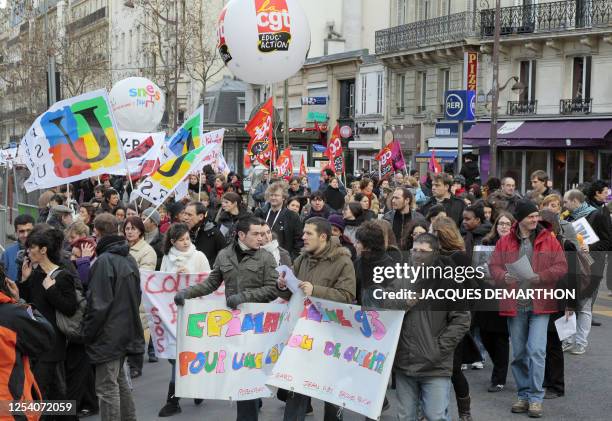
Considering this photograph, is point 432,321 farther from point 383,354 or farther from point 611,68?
point 611,68

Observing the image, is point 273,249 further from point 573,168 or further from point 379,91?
point 379,91

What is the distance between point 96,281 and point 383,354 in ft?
6.77

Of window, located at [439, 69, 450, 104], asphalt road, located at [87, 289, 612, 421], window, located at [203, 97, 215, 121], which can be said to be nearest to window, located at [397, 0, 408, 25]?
window, located at [439, 69, 450, 104]

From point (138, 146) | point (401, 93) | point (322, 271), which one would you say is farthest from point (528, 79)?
point (322, 271)

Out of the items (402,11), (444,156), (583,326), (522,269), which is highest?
(402,11)

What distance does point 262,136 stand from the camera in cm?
2103

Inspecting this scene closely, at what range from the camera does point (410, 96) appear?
36062 millimetres

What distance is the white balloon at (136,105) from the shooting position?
23938 mm

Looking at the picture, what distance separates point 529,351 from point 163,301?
3.07m

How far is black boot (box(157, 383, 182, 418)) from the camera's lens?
770 cm

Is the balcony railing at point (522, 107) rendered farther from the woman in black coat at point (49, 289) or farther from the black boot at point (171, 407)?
the woman in black coat at point (49, 289)

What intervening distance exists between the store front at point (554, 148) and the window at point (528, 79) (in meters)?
0.88

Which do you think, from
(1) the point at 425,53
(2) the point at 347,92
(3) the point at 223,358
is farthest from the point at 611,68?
(3) the point at 223,358

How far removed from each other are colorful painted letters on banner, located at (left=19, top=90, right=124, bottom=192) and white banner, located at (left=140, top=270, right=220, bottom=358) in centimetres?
269
